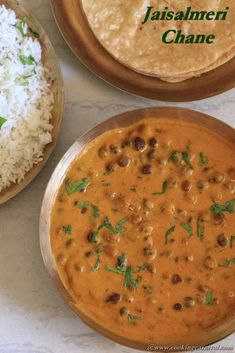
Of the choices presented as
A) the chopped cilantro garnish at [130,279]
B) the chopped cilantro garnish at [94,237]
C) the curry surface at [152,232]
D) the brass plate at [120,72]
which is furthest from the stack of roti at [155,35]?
the chopped cilantro garnish at [130,279]

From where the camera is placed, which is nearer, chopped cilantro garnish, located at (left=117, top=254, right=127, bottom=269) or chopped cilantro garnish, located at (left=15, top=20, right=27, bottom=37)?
chopped cilantro garnish, located at (left=117, top=254, right=127, bottom=269)

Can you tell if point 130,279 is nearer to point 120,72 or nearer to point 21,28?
point 120,72

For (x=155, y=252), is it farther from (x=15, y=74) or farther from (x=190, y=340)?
(x=15, y=74)

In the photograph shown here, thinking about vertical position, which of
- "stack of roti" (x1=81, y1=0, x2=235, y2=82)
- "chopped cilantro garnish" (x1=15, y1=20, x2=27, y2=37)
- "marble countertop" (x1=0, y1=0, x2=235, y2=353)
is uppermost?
"stack of roti" (x1=81, y1=0, x2=235, y2=82)

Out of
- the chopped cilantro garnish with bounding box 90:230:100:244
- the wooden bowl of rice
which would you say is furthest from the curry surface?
the wooden bowl of rice

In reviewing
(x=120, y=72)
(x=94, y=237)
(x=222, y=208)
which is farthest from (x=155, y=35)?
(x=94, y=237)

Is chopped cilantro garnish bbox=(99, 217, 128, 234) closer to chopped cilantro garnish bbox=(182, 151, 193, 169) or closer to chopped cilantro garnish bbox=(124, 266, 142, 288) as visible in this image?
chopped cilantro garnish bbox=(124, 266, 142, 288)

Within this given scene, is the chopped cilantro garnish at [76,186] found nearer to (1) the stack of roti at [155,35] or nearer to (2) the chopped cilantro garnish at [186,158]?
(2) the chopped cilantro garnish at [186,158]
